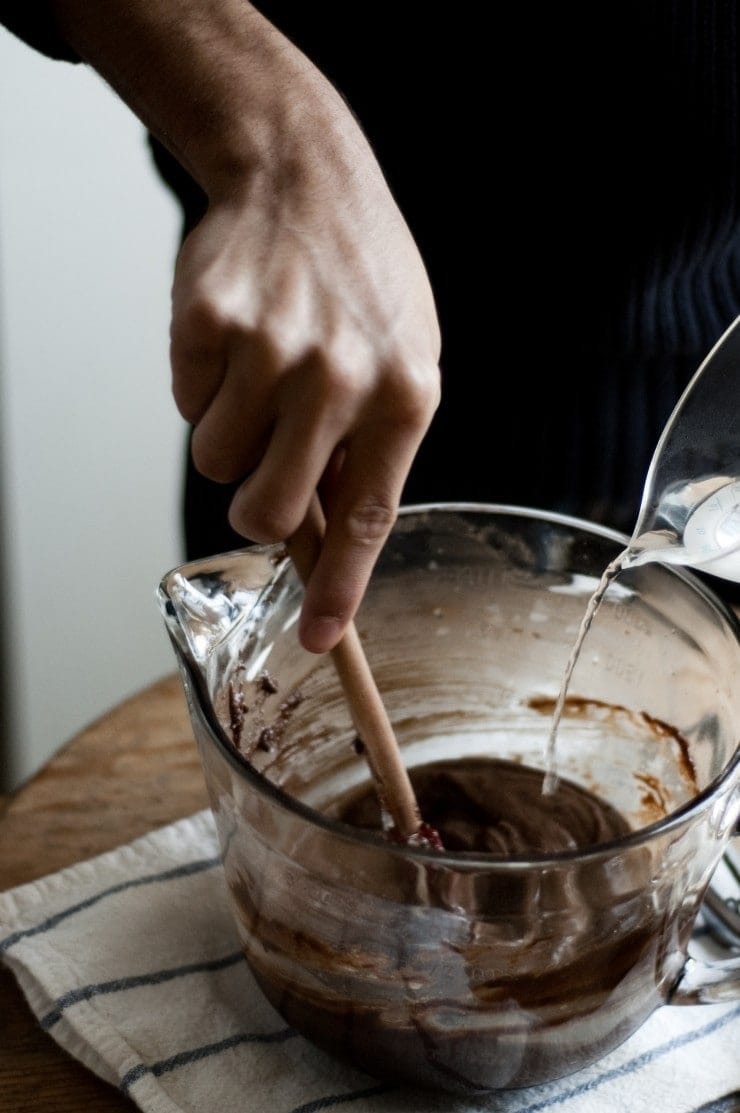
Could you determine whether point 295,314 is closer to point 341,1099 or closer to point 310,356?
point 310,356

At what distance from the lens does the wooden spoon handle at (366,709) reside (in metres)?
0.54

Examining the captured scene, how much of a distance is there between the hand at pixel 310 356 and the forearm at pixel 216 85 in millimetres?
13

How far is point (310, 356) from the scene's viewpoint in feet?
1.57

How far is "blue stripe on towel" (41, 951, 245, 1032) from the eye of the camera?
577mm

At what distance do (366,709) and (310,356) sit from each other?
180 millimetres

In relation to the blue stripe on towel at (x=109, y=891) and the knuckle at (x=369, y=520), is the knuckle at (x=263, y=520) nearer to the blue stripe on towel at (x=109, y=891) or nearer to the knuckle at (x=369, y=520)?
the knuckle at (x=369, y=520)

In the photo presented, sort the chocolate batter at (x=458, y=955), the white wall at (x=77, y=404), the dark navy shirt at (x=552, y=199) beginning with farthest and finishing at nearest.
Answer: the white wall at (x=77, y=404), the dark navy shirt at (x=552, y=199), the chocolate batter at (x=458, y=955)

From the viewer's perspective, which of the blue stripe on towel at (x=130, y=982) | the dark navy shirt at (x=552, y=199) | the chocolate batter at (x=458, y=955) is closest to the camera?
the chocolate batter at (x=458, y=955)

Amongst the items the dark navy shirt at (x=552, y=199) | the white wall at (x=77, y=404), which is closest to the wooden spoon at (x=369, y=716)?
the dark navy shirt at (x=552, y=199)

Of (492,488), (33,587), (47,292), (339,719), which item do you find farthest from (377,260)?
(33,587)

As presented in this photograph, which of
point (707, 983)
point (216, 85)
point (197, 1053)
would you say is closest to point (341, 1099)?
point (197, 1053)

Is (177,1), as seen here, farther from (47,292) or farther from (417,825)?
(47,292)

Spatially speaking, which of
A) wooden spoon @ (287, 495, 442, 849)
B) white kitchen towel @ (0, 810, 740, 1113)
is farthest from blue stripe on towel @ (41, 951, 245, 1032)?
wooden spoon @ (287, 495, 442, 849)

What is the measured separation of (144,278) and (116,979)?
3.15 ft
